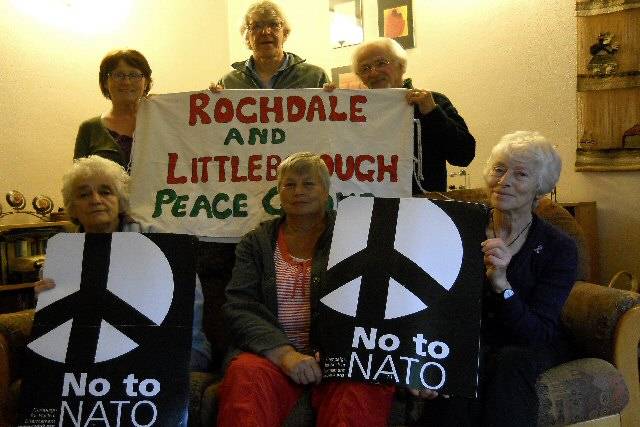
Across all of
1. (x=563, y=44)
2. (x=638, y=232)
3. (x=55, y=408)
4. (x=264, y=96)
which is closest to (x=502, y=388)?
(x=55, y=408)

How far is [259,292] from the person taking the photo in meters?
1.93

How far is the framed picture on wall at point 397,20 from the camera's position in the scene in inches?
168

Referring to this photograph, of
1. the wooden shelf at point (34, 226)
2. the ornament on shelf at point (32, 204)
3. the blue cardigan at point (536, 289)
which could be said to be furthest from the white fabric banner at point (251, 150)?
the ornament on shelf at point (32, 204)

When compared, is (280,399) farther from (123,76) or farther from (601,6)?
(601,6)

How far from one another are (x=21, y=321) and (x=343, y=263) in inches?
40.1

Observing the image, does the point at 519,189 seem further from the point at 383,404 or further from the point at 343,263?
the point at 383,404

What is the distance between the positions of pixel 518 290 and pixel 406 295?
0.34 meters

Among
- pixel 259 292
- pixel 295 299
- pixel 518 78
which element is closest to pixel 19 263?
pixel 259 292

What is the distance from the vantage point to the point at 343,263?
5.64 feet

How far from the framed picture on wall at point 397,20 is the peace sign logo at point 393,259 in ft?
9.16

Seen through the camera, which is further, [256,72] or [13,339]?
[256,72]

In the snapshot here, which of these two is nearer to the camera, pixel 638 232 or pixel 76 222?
pixel 76 222

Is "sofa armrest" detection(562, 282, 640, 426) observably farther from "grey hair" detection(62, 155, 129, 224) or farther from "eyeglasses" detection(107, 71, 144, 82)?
"eyeglasses" detection(107, 71, 144, 82)

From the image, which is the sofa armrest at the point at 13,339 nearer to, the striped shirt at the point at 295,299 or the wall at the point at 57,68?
the striped shirt at the point at 295,299
